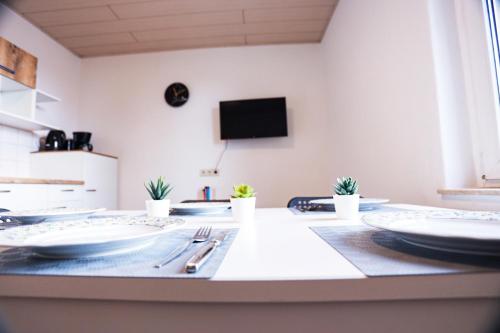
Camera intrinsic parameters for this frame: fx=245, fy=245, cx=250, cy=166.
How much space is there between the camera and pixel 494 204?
0.92 meters

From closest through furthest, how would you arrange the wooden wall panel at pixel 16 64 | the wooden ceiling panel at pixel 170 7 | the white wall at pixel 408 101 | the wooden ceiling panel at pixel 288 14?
the white wall at pixel 408 101, the wooden wall panel at pixel 16 64, the wooden ceiling panel at pixel 170 7, the wooden ceiling panel at pixel 288 14

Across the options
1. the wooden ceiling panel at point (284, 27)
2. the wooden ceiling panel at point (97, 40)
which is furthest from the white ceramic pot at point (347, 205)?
the wooden ceiling panel at point (97, 40)

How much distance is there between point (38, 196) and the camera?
2018 millimetres

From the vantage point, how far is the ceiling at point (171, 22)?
2.48m

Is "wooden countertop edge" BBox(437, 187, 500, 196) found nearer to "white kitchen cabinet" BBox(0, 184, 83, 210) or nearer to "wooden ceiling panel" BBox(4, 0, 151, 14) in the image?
"white kitchen cabinet" BBox(0, 184, 83, 210)

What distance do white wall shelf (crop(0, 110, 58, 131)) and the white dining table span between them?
2463mm

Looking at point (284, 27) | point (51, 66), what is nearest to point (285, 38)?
point (284, 27)

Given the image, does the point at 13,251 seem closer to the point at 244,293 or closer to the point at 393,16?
the point at 244,293

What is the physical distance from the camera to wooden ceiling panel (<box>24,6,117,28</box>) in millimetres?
2514

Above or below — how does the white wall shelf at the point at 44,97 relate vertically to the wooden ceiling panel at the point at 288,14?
below

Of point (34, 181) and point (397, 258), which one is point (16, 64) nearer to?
point (34, 181)

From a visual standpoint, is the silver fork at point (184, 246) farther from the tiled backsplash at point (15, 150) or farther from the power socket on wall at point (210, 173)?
the tiled backsplash at point (15, 150)

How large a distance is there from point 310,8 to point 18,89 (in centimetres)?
295

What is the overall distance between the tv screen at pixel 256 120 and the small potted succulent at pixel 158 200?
2.26 m
